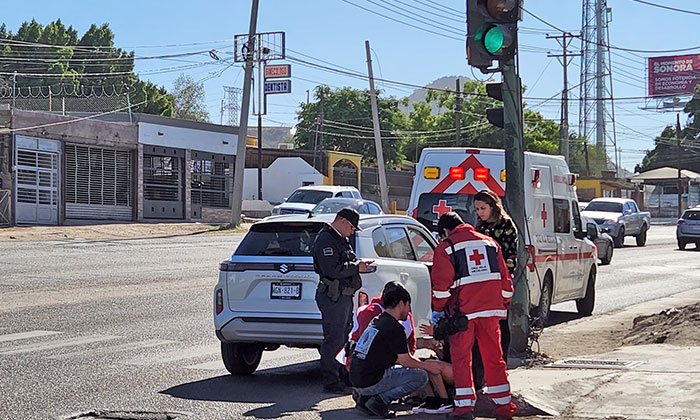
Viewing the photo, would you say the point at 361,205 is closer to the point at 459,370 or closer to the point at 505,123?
the point at 505,123

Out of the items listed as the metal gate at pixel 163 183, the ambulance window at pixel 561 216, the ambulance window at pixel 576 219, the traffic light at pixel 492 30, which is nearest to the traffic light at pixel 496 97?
the traffic light at pixel 492 30

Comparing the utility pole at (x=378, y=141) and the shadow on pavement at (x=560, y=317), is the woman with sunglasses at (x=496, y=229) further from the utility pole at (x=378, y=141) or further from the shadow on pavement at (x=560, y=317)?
the utility pole at (x=378, y=141)

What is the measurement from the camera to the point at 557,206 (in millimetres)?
15305

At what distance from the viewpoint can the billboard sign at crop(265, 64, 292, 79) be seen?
206 ft

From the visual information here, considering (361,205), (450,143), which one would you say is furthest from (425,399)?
(450,143)

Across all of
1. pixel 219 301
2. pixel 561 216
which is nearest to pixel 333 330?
pixel 219 301

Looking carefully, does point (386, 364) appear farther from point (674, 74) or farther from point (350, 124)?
point (674, 74)

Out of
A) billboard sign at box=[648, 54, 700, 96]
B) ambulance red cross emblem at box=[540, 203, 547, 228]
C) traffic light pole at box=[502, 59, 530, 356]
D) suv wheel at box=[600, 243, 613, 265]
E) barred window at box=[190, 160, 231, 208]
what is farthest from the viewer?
billboard sign at box=[648, 54, 700, 96]

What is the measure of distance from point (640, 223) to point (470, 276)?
110ft

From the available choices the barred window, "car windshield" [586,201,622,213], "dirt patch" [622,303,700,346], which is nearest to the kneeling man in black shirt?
"dirt patch" [622,303,700,346]

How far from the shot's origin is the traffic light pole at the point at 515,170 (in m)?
10.5

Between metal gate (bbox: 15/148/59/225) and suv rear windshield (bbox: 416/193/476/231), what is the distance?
2672cm

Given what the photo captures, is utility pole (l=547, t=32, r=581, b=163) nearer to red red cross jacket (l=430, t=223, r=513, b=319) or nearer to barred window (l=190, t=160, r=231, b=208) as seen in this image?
barred window (l=190, t=160, r=231, b=208)

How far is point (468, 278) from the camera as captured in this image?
7812mm
